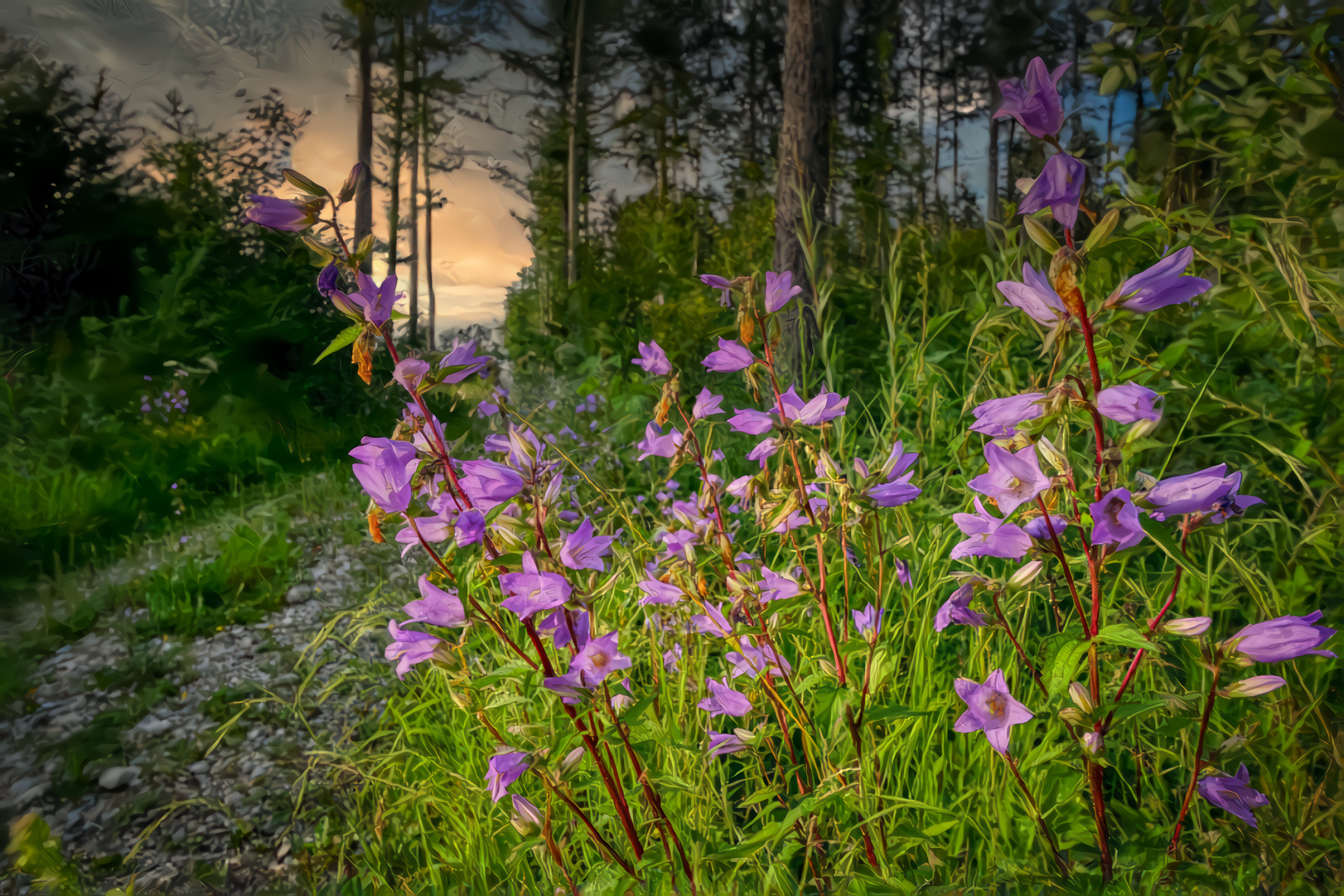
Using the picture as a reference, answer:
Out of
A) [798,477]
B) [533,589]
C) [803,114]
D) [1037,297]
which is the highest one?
[803,114]

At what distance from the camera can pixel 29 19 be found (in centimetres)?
580

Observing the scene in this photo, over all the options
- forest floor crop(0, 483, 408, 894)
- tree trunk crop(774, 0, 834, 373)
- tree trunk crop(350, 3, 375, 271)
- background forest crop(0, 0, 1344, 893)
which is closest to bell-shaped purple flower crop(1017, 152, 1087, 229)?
background forest crop(0, 0, 1344, 893)

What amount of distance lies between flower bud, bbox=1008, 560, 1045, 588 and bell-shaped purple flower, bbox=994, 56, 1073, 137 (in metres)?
0.43

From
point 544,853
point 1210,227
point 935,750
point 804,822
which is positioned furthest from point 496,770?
point 1210,227

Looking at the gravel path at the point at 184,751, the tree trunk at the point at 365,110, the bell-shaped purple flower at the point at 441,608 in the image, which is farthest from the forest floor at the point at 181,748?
the tree trunk at the point at 365,110

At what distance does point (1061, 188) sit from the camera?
67cm

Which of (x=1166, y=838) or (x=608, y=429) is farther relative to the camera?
(x=608, y=429)

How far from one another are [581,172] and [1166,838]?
34.4ft

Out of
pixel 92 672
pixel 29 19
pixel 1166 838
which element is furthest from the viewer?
pixel 29 19

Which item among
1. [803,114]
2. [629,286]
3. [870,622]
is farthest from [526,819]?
[629,286]

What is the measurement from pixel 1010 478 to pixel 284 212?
0.87 metres

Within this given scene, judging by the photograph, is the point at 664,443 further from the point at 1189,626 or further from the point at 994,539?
the point at 1189,626

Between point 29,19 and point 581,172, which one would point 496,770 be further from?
point 581,172

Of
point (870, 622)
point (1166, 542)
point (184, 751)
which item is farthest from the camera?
point (184, 751)
